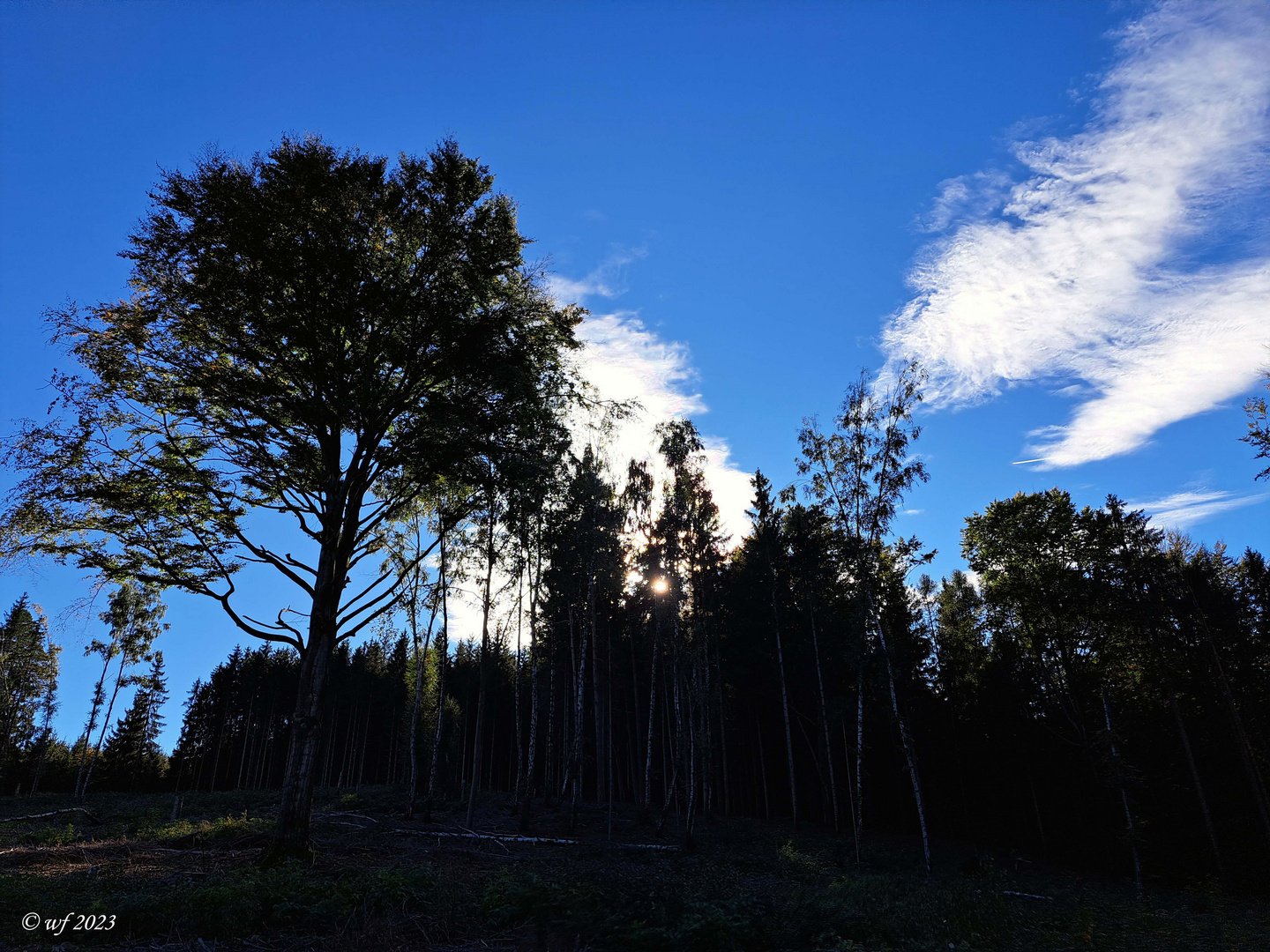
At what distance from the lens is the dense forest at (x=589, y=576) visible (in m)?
14.4

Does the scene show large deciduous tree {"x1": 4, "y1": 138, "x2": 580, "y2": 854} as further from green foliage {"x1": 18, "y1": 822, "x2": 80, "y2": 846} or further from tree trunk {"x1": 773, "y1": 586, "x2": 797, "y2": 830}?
tree trunk {"x1": 773, "y1": 586, "x2": 797, "y2": 830}

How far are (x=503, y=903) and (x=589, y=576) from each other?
1861 centimetres

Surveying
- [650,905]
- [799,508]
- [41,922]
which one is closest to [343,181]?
[41,922]

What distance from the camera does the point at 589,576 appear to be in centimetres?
2827

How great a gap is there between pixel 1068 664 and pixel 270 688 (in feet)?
254

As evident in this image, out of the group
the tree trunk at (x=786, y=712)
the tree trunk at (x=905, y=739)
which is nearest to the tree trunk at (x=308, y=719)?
the tree trunk at (x=905, y=739)

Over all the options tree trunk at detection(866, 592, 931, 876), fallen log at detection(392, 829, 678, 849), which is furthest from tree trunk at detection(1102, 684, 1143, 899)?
fallen log at detection(392, 829, 678, 849)

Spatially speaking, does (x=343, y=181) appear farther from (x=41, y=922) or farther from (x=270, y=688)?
(x=270, y=688)

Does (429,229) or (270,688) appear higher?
(429,229)

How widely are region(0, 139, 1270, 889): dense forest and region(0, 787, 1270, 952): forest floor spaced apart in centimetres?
300

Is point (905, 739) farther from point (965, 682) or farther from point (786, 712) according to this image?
point (965, 682)

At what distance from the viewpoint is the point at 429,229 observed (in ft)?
51.8

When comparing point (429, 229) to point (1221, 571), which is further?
point (1221, 571)

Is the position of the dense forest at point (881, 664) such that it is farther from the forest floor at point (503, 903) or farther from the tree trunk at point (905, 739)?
the forest floor at point (503, 903)
